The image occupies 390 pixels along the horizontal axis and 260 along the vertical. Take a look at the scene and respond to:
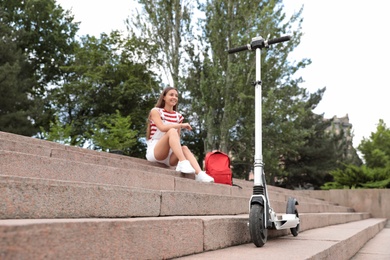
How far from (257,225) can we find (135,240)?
121 centimetres

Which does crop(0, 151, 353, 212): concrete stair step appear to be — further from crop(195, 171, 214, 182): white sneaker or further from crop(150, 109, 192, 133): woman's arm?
crop(150, 109, 192, 133): woman's arm

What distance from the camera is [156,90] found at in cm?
2150

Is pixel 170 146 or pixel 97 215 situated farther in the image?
pixel 170 146

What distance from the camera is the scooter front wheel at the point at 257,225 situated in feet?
9.48

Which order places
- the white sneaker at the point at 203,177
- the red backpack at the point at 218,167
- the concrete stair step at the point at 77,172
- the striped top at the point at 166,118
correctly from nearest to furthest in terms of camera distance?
the concrete stair step at the point at 77,172
the white sneaker at the point at 203,177
the red backpack at the point at 218,167
the striped top at the point at 166,118

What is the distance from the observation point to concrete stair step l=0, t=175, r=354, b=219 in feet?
5.72

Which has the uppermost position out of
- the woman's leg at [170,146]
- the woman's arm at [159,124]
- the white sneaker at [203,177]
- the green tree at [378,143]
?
the green tree at [378,143]

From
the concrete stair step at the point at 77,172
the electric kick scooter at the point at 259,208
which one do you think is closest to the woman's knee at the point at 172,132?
the concrete stair step at the point at 77,172

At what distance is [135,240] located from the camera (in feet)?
6.41

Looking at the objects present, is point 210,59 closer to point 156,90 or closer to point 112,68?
point 156,90

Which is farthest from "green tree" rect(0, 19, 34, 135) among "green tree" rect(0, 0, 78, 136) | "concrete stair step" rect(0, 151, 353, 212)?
"concrete stair step" rect(0, 151, 353, 212)

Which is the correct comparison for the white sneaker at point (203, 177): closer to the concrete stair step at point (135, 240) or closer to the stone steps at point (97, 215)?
the stone steps at point (97, 215)

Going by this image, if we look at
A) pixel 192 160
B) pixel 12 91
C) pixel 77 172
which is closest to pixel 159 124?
pixel 192 160

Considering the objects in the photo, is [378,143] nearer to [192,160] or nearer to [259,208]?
[192,160]
